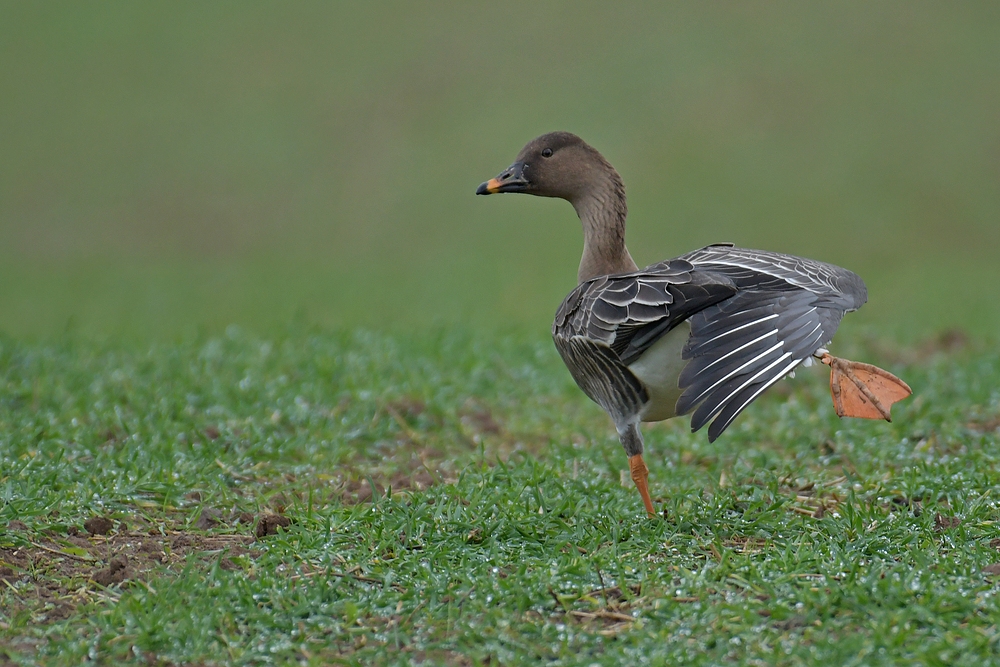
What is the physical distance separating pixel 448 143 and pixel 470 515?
1746 centimetres

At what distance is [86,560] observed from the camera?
162 inches

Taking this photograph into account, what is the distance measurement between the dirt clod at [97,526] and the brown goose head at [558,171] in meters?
2.41

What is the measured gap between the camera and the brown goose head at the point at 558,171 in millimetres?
5457

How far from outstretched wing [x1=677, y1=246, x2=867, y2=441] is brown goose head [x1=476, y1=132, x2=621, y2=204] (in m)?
1.12

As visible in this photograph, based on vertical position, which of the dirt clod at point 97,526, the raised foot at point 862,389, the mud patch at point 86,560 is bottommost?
the mud patch at point 86,560

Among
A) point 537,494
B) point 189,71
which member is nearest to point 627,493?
point 537,494

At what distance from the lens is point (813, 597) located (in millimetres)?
3523

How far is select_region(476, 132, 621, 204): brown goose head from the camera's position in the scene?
17.9 feet

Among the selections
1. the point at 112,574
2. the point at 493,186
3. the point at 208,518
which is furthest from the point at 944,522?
the point at 112,574

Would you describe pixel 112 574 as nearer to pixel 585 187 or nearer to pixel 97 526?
pixel 97 526

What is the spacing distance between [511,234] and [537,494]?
13974mm

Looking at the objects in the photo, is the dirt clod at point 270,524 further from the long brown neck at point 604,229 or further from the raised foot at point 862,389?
the raised foot at point 862,389

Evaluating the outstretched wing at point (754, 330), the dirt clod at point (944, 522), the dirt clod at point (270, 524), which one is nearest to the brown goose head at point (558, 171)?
the outstretched wing at point (754, 330)

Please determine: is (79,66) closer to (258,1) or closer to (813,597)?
(258,1)
